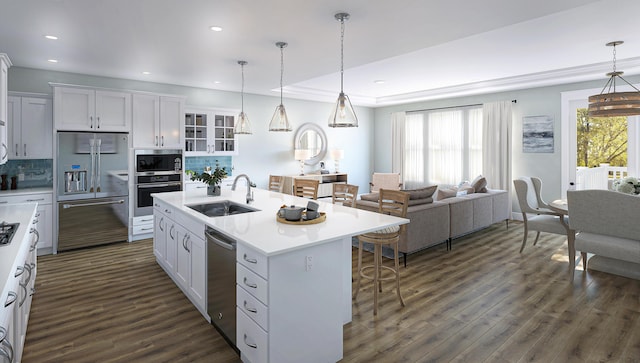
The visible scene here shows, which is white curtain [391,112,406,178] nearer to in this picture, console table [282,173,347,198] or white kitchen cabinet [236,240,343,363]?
console table [282,173,347,198]

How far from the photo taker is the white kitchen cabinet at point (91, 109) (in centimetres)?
500

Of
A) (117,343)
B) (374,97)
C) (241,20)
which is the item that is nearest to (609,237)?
(241,20)

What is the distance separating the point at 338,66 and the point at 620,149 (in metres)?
5.14

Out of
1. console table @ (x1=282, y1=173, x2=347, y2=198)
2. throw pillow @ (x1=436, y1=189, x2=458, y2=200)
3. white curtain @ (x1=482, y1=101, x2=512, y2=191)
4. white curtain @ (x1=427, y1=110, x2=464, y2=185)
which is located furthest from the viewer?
white curtain @ (x1=427, y1=110, x2=464, y2=185)

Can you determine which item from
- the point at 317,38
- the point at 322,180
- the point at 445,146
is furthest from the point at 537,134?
the point at 317,38

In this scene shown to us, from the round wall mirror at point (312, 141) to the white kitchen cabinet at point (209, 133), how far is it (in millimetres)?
1770

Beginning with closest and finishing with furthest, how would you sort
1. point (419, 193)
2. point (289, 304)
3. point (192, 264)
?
point (289, 304) → point (192, 264) → point (419, 193)

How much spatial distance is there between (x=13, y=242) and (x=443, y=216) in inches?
Result: 181

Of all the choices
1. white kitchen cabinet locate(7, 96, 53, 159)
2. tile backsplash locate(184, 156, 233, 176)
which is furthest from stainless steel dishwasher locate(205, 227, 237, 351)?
tile backsplash locate(184, 156, 233, 176)

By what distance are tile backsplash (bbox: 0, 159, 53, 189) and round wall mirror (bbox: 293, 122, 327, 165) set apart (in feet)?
15.0

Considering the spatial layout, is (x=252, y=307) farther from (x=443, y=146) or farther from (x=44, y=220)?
(x=443, y=146)

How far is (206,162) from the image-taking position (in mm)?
6902

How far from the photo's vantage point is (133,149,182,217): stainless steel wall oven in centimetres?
560

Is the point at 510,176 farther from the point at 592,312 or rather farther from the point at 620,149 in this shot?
the point at 592,312
